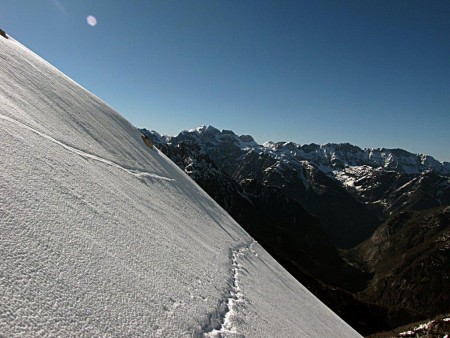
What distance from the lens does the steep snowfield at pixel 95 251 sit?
409 cm

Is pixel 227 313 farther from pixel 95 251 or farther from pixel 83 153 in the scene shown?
pixel 83 153

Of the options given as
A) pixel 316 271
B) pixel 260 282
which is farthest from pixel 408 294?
pixel 260 282

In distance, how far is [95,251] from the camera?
558cm

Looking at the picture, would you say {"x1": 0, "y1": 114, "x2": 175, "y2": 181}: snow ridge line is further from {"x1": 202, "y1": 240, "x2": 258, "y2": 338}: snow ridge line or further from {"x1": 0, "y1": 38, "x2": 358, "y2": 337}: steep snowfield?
{"x1": 202, "y1": 240, "x2": 258, "y2": 338}: snow ridge line

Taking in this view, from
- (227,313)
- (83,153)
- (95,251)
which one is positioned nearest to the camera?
(95,251)

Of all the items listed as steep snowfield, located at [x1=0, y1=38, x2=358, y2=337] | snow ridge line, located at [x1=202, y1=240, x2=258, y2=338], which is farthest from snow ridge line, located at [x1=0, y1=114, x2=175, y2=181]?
snow ridge line, located at [x1=202, y1=240, x2=258, y2=338]

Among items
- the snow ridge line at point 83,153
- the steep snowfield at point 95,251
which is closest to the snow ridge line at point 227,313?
the steep snowfield at point 95,251

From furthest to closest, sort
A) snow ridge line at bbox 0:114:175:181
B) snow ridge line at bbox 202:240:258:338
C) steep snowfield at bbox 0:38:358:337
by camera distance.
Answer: snow ridge line at bbox 0:114:175:181, snow ridge line at bbox 202:240:258:338, steep snowfield at bbox 0:38:358:337

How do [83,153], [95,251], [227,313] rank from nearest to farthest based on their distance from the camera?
[95,251] → [227,313] → [83,153]

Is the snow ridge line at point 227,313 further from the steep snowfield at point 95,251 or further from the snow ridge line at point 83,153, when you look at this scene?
the snow ridge line at point 83,153

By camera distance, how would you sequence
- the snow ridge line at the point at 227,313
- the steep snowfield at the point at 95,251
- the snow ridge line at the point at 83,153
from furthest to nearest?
the snow ridge line at the point at 83,153 → the snow ridge line at the point at 227,313 → the steep snowfield at the point at 95,251

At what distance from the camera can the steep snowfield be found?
4.09 meters

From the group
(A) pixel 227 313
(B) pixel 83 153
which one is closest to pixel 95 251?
(A) pixel 227 313

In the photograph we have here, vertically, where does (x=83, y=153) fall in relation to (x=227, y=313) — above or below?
above
